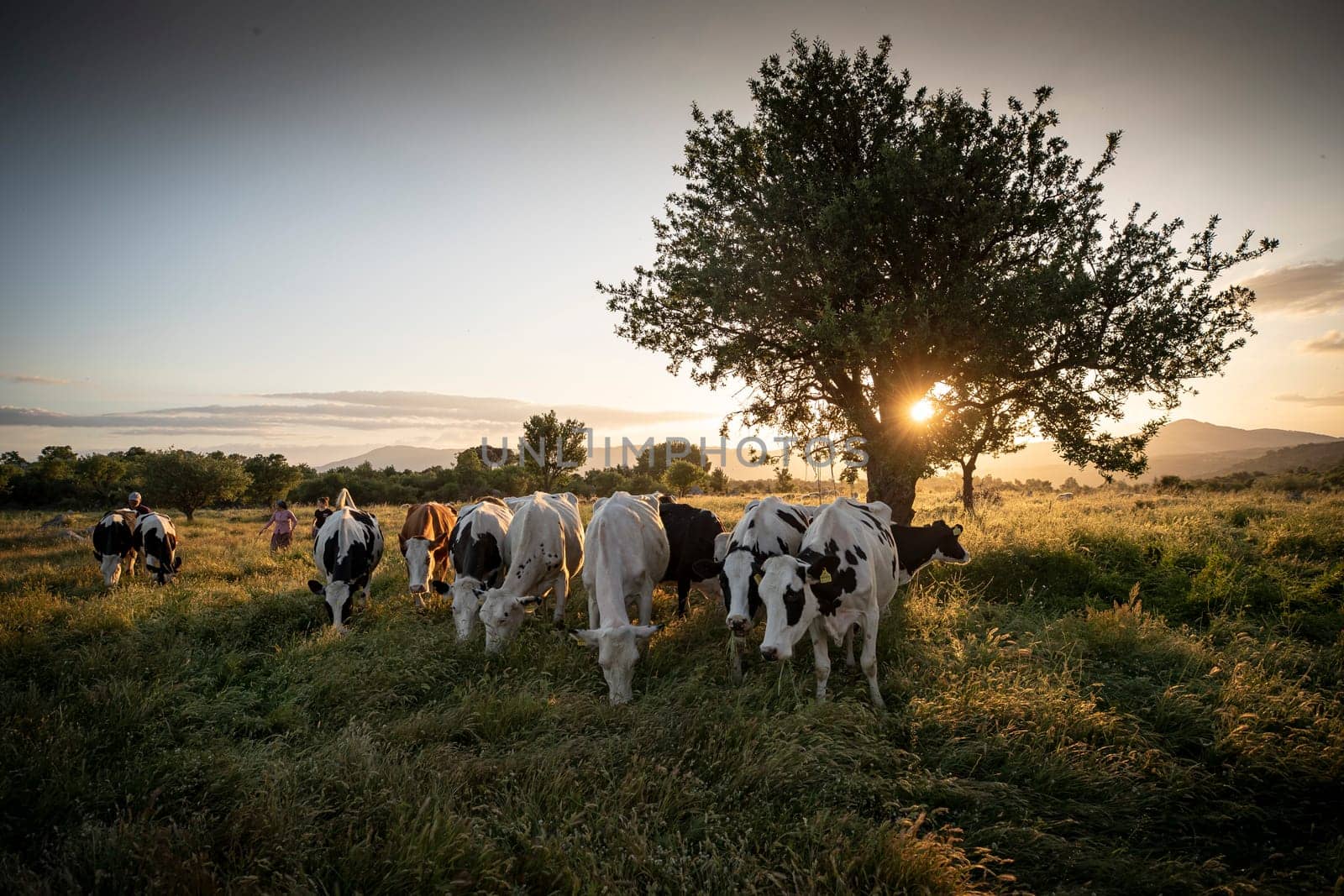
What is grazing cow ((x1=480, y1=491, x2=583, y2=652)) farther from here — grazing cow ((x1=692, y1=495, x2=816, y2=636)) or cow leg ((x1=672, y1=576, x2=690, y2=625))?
grazing cow ((x1=692, y1=495, x2=816, y2=636))

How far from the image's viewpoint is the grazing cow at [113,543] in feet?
43.8

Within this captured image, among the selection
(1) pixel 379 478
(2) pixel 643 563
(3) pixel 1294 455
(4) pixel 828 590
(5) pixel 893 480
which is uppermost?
(3) pixel 1294 455

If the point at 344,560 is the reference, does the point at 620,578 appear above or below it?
above

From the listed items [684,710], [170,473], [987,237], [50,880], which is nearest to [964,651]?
[684,710]

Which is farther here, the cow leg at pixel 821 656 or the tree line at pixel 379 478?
the tree line at pixel 379 478

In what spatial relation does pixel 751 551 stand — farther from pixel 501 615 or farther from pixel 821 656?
pixel 501 615

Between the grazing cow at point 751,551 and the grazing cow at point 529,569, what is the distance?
2467 millimetres

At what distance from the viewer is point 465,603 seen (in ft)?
28.0

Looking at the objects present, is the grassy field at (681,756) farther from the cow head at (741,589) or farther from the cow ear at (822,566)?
the cow ear at (822,566)

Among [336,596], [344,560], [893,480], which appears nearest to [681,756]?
[336,596]

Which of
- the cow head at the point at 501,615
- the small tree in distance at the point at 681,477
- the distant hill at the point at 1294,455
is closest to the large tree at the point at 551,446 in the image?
the small tree in distance at the point at 681,477

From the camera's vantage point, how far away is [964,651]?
756 centimetres

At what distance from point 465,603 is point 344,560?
9.81ft

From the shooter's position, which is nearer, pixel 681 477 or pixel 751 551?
pixel 751 551
